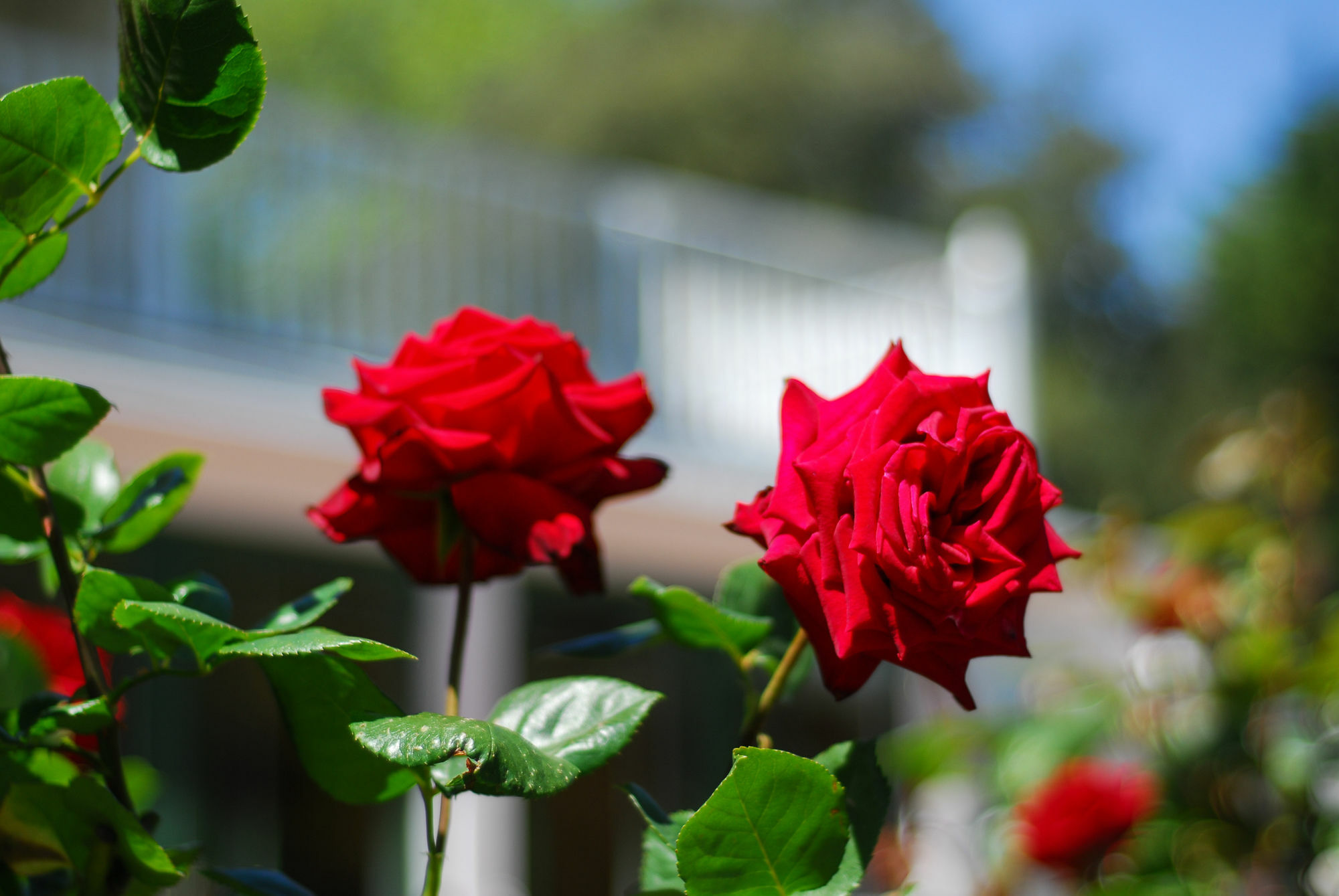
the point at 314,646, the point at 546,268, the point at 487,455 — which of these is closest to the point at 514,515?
the point at 487,455

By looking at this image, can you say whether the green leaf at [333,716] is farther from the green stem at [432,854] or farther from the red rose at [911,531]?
the red rose at [911,531]

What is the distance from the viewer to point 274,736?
4.92 meters

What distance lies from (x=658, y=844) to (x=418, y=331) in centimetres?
460

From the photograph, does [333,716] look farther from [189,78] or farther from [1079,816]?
[1079,816]

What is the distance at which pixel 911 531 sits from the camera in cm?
37

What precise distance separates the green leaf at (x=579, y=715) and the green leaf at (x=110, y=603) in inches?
4.2

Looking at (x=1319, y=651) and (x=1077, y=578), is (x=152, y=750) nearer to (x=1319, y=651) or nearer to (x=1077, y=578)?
(x=1077, y=578)

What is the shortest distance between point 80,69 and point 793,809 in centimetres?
448

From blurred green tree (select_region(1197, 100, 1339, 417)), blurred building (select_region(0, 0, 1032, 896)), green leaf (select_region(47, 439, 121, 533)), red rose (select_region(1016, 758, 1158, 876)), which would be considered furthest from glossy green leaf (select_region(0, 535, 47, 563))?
blurred green tree (select_region(1197, 100, 1339, 417))

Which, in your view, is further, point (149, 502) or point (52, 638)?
point (52, 638)

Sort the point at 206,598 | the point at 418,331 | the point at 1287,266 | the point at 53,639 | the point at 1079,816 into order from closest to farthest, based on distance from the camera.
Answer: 1. the point at 206,598
2. the point at 53,639
3. the point at 1079,816
4. the point at 418,331
5. the point at 1287,266

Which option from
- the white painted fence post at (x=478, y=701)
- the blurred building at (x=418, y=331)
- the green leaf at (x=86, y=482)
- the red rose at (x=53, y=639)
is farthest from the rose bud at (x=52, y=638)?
the white painted fence post at (x=478, y=701)

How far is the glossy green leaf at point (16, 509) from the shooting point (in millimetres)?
414

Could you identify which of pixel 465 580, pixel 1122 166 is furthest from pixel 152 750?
pixel 1122 166
